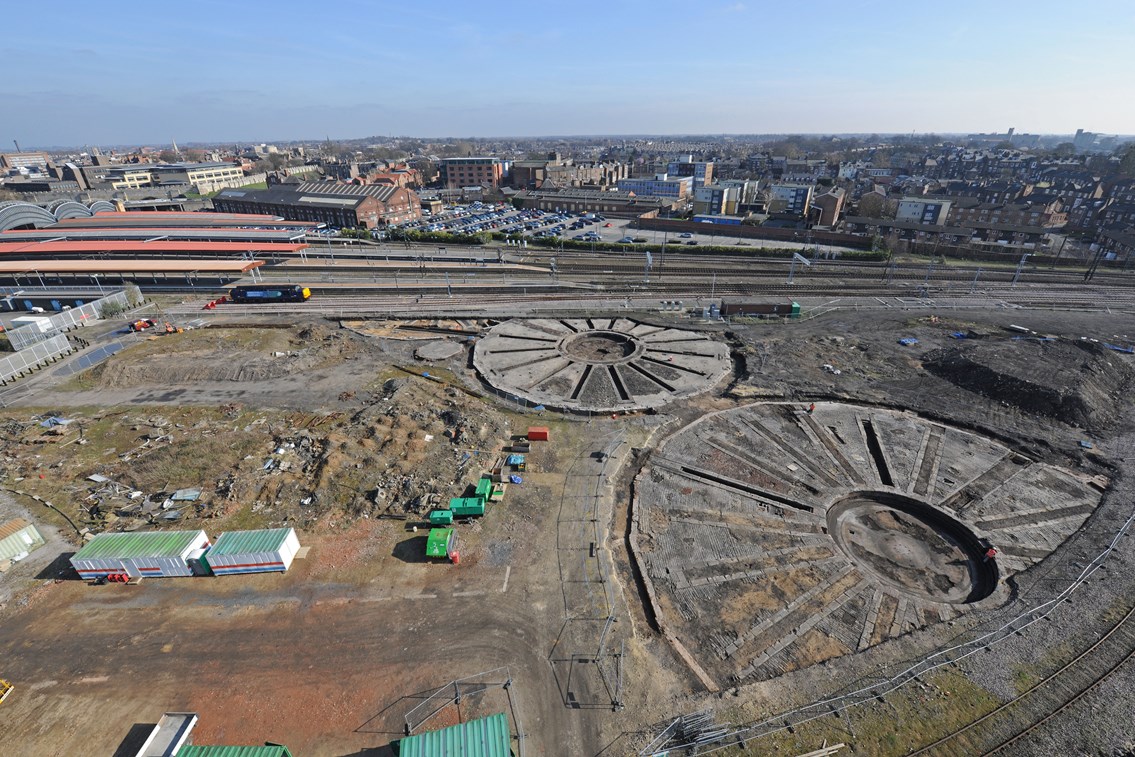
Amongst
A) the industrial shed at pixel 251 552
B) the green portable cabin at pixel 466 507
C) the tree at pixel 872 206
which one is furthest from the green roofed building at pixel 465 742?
the tree at pixel 872 206

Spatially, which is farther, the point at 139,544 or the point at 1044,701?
the point at 139,544

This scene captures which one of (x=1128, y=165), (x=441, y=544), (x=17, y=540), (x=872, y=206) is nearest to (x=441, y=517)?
(x=441, y=544)

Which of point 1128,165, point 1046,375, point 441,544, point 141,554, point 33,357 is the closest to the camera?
point 141,554

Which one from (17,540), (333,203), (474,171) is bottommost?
(17,540)

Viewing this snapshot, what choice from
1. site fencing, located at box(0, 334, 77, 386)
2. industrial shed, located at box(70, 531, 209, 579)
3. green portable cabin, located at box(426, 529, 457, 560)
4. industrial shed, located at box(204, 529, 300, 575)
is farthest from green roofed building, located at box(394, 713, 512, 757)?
site fencing, located at box(0, 334, 77, 386)

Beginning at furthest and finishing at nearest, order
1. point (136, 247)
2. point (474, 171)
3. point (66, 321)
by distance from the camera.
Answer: point (474, 171) < point (136, 247) < point (66, 321)

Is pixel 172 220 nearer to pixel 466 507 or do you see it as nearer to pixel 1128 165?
pixel 466 507

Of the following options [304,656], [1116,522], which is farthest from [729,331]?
[304,656]

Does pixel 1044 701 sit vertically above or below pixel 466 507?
below
